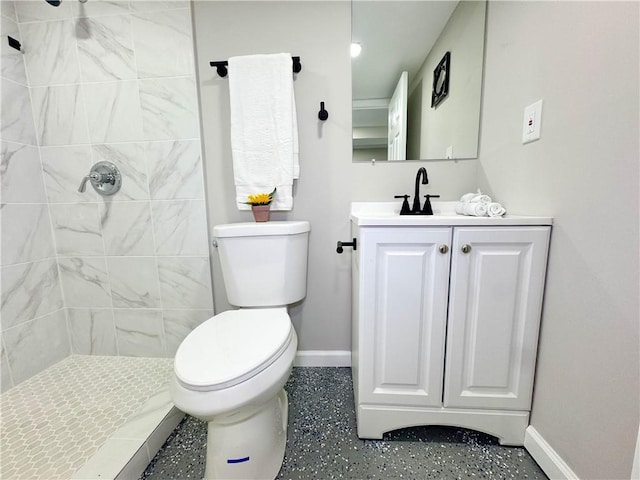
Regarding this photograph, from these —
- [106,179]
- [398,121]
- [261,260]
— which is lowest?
[261,260]

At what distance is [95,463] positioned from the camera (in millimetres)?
791

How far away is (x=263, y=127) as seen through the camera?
1.13 m

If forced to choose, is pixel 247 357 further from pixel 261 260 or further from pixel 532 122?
pixel 532 122

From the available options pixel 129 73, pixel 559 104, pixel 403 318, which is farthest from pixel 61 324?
pixel 559 104

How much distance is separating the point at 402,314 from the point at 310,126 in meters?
0.91

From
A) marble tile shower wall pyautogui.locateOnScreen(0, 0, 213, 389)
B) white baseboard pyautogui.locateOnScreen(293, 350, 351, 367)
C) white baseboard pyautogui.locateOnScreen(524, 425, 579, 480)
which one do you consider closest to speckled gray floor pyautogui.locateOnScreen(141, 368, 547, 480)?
white baseboard pyautogui.locateOnScreen(524, 425, 579, 480)

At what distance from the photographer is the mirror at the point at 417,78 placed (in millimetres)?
1102

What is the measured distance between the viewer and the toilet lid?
25.5 inches

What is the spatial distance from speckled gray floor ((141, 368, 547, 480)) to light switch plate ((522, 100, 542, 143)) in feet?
3.52

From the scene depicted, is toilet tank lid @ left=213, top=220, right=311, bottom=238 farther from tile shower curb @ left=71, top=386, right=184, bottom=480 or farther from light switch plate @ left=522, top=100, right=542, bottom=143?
light switch plate @ left=522, top=100, right=542, bottom=143

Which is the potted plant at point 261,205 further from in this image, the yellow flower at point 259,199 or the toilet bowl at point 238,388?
the toilet bowl at point 238,388

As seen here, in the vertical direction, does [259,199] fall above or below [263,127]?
below

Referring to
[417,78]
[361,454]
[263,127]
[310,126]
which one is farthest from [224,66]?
[361,454]

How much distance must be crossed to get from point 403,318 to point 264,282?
57 cm
